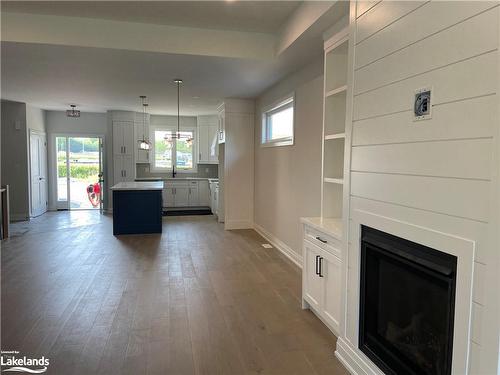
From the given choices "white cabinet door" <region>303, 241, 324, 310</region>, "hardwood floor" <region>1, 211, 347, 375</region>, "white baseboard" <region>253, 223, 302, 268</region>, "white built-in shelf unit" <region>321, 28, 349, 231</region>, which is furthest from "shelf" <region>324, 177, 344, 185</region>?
"white baseboard" <region>253, 223, 302, 268</region>

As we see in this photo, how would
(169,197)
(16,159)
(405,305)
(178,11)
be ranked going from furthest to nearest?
(169,197) → (16,159) → (178,11) → (405,305)

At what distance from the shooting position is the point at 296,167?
15.8ft

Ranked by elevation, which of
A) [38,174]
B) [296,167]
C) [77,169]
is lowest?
[38,174]

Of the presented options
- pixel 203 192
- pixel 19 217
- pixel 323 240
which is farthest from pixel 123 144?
pixel 323 240

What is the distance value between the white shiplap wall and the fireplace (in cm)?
15

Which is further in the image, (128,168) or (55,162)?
(55,162)

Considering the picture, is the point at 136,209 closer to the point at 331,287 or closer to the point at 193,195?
the point at 193,195

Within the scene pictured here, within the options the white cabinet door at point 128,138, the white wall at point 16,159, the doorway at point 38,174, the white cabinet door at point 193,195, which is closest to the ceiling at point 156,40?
the white wall at point 16,159

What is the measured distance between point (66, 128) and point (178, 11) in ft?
23.2

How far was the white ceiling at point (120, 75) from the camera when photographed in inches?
164

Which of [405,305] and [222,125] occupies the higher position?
[222,125]

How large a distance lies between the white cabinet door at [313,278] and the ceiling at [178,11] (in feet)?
7.87

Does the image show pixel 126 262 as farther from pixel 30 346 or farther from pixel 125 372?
pixel 125 372

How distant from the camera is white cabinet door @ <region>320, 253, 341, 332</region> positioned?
8.76ft
